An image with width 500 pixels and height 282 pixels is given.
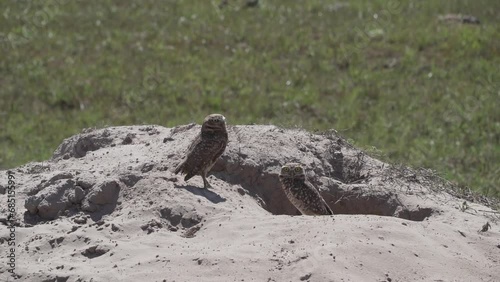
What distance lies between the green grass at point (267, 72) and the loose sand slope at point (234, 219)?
5615 mm

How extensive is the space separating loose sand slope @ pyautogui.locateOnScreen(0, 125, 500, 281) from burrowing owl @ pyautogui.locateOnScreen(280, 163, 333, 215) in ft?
1.16

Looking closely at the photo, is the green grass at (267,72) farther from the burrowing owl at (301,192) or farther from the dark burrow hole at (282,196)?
the burrowing owl at (301,192)

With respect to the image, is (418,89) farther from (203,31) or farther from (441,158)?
(203,31)

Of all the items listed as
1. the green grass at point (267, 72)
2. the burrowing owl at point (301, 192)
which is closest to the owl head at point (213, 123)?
the burrowing owl at point (301, 192)

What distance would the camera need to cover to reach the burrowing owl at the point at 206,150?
370 inches

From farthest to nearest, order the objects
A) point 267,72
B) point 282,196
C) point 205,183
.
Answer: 1. point 267,72
2. point 282,196
3. point 205,183

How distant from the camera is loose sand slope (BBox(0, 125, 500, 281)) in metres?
7.78

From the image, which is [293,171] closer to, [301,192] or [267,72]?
[301,192]

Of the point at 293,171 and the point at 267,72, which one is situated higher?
the point at 293,171

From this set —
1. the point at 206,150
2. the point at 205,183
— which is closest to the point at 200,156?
the point at 206,150

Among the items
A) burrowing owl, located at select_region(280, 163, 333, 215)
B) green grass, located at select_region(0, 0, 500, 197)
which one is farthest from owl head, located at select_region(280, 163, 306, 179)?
green grass, located at select_region(0, 0, 500, 197)

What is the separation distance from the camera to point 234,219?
28.6 ft

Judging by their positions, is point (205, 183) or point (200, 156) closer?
point (200, 156)

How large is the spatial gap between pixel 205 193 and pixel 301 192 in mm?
1005
